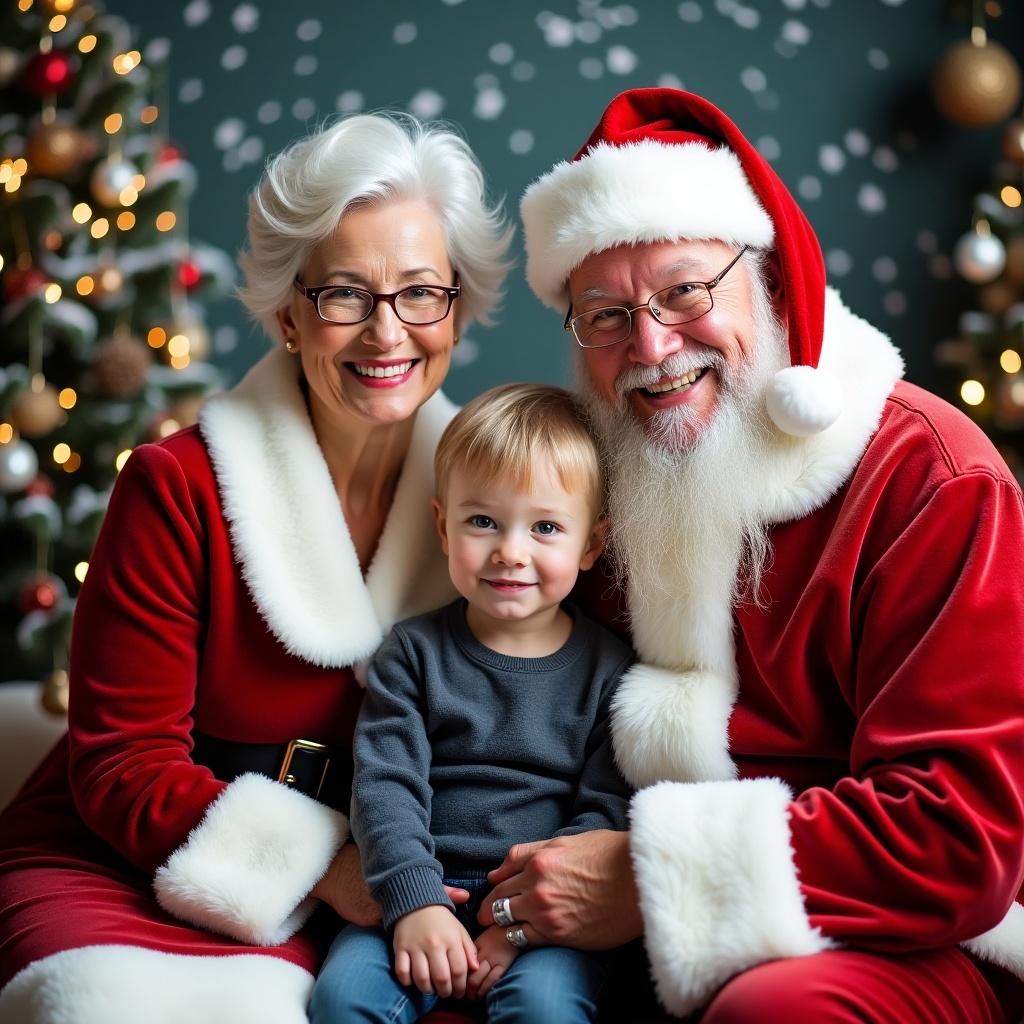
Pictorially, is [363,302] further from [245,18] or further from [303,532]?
[245,18]

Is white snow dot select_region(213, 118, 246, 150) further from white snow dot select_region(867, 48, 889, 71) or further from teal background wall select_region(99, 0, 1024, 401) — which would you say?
white snow dot select_region(867, 48, 889, 71)

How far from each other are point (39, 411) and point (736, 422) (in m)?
2.50

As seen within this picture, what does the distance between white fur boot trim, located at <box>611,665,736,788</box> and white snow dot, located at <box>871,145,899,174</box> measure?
2.88 metres

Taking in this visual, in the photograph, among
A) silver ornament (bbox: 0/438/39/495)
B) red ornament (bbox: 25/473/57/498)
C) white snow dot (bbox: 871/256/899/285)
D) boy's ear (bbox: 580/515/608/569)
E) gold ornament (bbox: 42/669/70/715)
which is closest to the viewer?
boy's ear (bbox: 580/515/608/569)

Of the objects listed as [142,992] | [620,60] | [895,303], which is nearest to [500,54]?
[620,60]

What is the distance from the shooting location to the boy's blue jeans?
1.76 meters

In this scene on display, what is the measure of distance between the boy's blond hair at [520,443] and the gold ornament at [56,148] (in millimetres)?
2216

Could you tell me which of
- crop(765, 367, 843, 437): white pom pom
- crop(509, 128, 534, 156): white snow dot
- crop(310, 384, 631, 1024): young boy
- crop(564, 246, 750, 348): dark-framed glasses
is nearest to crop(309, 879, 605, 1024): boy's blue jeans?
crop(310, 384, 631, 1024): young boy

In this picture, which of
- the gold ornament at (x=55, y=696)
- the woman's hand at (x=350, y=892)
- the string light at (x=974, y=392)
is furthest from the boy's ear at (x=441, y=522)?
the string light at (x=974, y=392)

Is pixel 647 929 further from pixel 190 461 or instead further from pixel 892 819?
pixel 190 461

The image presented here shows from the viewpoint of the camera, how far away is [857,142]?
169 inches

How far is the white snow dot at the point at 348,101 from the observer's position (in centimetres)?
429

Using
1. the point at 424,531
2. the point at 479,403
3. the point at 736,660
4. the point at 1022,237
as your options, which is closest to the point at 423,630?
the point at 424,531

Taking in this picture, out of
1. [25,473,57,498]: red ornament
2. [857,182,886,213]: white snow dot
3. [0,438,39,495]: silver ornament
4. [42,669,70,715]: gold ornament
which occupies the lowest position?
[42,669,70,715]: gold ornament
